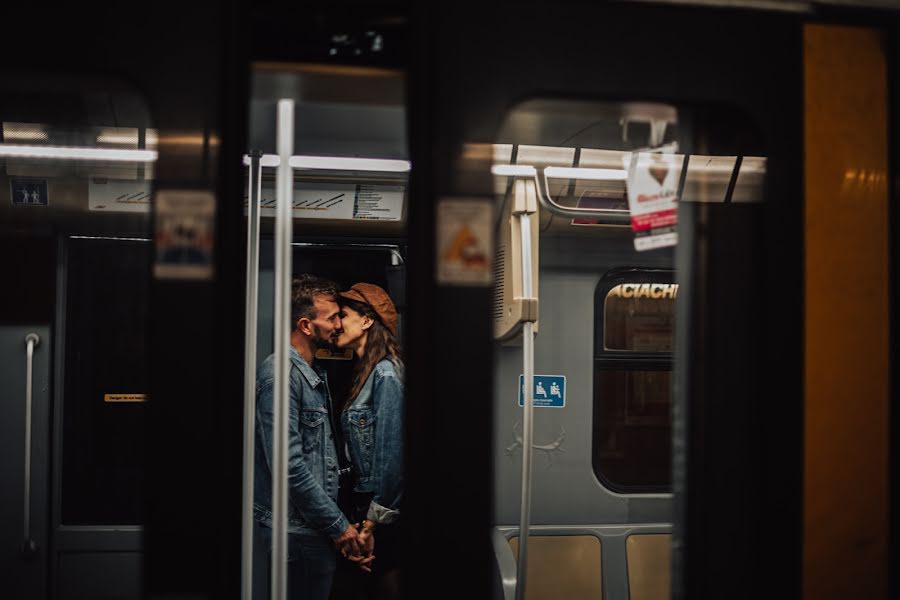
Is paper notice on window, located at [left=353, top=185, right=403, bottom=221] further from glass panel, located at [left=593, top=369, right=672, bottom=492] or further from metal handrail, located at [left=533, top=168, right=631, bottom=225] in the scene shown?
glass panel, located at [left=593, top=369, right=672, bottom=492]

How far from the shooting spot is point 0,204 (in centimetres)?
264

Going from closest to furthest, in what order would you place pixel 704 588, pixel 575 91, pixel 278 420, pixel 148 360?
pixel 148 360 < pixel 575 91 < pixel 704 588 < pixel 278 420

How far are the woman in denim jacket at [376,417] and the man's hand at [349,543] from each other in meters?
0.03

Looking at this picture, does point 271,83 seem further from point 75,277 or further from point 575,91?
point 75,277

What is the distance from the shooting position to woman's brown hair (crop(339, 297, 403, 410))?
294 centimetres

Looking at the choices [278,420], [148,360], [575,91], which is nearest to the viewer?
[148,360]

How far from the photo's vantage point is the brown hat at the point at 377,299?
2.94m

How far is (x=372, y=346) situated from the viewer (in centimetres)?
296

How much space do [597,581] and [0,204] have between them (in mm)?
2673

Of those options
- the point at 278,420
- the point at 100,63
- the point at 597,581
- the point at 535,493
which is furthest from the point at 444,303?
the point at 597,581

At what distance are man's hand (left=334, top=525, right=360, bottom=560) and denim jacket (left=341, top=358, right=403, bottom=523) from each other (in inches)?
3.4

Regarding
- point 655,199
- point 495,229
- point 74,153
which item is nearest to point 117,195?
→ point 74,153

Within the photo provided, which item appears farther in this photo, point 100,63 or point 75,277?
point 75,277

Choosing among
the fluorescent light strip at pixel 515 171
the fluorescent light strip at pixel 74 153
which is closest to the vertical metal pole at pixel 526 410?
the fluorescent light strip at pixel 515 171
